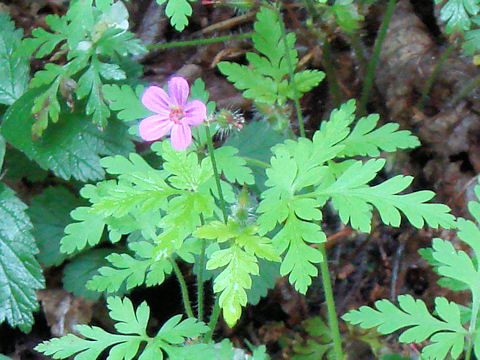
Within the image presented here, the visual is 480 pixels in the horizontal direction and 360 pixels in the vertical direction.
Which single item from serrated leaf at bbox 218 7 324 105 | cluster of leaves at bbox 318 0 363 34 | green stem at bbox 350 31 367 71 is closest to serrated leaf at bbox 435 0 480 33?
cluster of leaves at bbox 318 0 363 34

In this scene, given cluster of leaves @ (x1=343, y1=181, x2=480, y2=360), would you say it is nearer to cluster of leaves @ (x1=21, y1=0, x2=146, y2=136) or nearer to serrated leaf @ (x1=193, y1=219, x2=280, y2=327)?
serrated leaf @ (x1=193, y1=219, x2=280, y2=327)

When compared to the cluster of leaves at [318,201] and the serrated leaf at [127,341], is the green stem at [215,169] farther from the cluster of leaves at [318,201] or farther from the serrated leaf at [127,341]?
the serrated leaf at [127,341]

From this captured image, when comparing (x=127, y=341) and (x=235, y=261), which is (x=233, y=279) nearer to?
(x=235, y=261)

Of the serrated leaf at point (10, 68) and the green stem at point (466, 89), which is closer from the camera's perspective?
the serrated leaf at point (10, 68)

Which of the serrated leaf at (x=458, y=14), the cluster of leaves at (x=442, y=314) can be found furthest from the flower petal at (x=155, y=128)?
the serrated leaf at (x=458, y=14)

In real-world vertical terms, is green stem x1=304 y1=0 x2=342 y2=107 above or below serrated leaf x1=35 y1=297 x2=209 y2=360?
above

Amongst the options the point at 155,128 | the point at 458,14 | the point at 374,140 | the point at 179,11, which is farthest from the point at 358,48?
the point at 155,128

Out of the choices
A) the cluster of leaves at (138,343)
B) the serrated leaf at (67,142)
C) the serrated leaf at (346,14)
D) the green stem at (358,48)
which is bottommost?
the cluster of leaves at (138,343)
